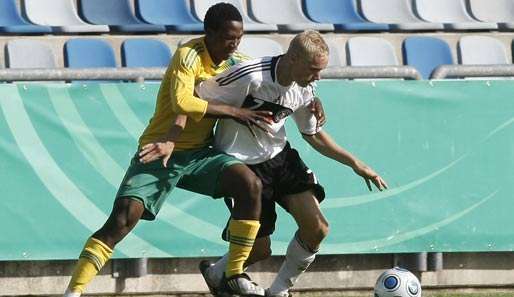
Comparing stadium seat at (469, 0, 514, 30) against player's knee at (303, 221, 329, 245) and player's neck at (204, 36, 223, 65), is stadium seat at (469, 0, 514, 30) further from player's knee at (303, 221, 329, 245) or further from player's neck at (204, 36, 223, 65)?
player's neck at (204, 36, 223, 65)

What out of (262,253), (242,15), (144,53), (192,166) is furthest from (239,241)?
(242,15)

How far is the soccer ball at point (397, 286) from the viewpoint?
743 centimetres

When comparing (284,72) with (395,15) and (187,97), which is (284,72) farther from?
(395,15)

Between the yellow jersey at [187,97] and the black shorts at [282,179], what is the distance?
380 mm

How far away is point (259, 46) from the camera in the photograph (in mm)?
11609

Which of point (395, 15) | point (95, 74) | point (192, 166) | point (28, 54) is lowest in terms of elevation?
point (192, 166)

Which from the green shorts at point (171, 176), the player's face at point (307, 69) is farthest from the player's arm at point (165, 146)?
the player's face at point (307, 69)

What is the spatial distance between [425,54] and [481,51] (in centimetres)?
63

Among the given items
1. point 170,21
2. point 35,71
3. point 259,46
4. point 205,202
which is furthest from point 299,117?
point 170,21

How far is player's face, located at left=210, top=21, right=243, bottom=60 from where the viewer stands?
6.78 meters

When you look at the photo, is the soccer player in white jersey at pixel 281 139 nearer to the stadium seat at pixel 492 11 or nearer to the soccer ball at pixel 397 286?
the soccer ball at pixel 397 286

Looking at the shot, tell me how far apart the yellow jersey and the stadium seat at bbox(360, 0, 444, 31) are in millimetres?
5894

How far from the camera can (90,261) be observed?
6770 mm

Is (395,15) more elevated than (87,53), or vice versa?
(395,15)
